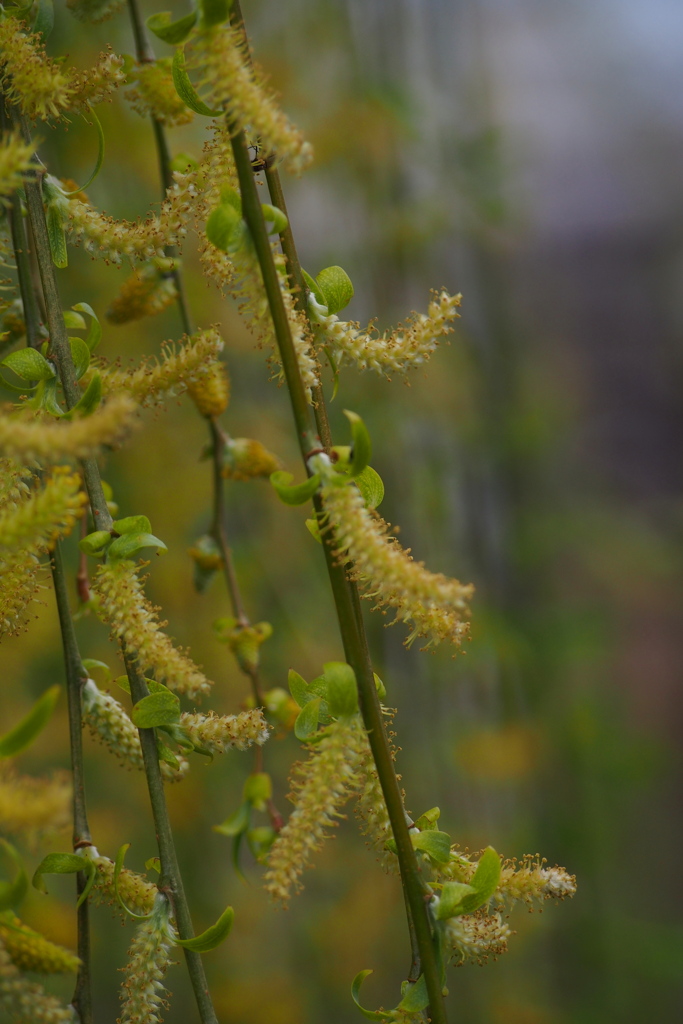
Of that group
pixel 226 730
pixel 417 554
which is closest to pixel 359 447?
pixel 226 730

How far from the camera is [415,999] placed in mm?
305

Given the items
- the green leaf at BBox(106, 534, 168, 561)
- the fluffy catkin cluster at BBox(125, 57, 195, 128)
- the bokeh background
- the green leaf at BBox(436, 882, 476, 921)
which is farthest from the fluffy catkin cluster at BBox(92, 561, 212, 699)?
the bokeh background

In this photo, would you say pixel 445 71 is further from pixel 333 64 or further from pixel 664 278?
pixel 664 278

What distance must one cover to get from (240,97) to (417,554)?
3.84 feet

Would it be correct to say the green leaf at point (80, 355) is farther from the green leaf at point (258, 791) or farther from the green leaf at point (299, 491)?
the green leaf at point (258, 791)

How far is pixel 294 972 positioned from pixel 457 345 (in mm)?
1174

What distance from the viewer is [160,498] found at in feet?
3.57

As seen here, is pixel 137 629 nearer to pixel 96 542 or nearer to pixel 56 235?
pixel 96 542

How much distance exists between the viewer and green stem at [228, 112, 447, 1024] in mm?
273

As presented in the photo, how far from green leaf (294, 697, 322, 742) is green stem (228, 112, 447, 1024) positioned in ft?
0.06

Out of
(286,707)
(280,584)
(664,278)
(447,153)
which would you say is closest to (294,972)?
(280,584)

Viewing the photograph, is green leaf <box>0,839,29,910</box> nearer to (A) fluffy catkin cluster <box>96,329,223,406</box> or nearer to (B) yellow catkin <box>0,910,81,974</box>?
(B) yellow catkin <box>0,910,81,974</box>

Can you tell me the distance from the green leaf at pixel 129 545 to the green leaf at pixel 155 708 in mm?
55

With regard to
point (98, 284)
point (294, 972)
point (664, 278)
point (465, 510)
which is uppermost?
point (664, 278)
